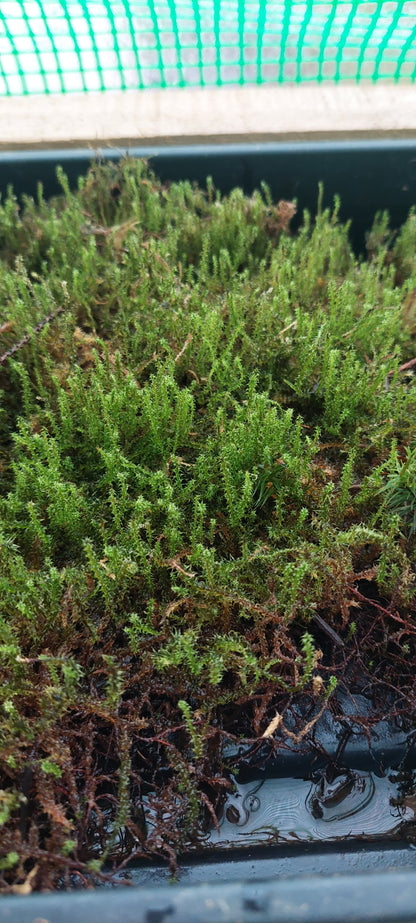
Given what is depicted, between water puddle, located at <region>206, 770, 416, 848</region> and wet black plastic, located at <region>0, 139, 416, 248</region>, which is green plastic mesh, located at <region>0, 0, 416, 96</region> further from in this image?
water puddle, located at <region>206, 770, 416, 848</region>

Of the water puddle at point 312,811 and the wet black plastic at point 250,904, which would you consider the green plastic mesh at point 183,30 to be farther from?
the wet black plastic at point 250,904

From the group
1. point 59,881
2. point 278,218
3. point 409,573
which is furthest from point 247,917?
point 278,218

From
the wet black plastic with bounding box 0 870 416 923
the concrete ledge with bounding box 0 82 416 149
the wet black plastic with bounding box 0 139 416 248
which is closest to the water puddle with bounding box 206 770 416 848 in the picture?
the wet black plastic with bounding box 0 870 416 923

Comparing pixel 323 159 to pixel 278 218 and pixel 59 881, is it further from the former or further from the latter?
pixel 59 881

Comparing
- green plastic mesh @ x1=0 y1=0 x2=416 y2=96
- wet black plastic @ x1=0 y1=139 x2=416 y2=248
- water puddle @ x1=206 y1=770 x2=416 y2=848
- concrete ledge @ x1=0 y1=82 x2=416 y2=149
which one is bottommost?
water puddle @ x1=206 y1=770 x2=416 y2=848

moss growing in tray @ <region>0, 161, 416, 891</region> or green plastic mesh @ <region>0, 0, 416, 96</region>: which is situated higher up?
green plastic mesh @ <region>0, 0, 416, 96</region>

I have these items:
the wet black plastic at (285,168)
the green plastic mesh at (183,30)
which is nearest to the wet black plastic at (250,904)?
the wet black plastic at (285,168)
